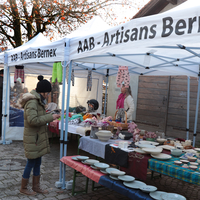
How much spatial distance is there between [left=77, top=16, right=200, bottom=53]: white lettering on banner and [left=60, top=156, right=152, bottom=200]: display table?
1607 millimetres

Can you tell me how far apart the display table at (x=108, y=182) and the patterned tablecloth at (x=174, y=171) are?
0.42 meters

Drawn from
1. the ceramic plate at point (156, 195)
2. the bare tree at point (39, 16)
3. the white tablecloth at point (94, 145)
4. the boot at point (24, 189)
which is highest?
the bare tree at point (39, 16)

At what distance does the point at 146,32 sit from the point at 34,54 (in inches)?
113

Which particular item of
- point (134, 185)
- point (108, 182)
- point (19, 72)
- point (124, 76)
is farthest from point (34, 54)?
point (134, 185)

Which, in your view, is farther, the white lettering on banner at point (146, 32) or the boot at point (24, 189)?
the boot at point (24, 189)

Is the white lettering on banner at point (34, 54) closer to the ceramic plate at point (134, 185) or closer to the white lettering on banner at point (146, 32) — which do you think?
the white lettering on banner at point (146, 32)

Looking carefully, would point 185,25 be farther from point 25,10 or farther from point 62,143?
point 25,10

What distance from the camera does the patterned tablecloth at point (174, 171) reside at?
7.91 ft

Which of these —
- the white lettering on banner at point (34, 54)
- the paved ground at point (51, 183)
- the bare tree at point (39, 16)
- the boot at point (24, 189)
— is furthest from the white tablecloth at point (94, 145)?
the bare tree at point (39, 16)

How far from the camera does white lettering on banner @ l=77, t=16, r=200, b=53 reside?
2.12 m

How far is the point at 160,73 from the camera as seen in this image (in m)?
6.20

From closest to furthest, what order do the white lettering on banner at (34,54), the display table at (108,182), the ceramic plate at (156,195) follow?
the ceramic plate at (156,195)
the display table at (108,182)
the white lettering on banner at (34,54)

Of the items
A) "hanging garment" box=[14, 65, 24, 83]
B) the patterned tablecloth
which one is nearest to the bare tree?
"hanging garment" box=[14, 65, 24, 83]

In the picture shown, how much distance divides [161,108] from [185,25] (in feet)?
20.5
